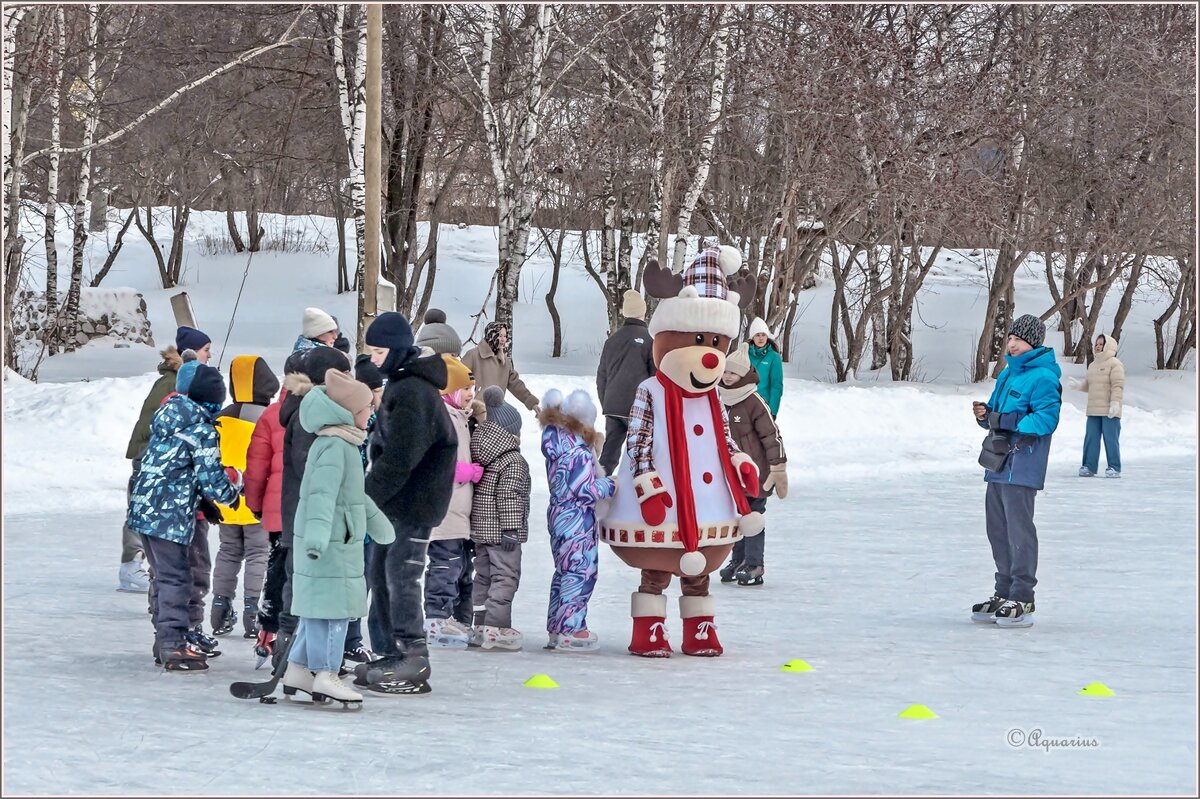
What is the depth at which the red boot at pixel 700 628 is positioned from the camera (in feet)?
23.3

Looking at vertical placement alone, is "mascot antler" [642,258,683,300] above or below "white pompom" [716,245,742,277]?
below

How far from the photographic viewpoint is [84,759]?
15.8ft

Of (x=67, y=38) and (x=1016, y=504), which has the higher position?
(x=67, y=38)

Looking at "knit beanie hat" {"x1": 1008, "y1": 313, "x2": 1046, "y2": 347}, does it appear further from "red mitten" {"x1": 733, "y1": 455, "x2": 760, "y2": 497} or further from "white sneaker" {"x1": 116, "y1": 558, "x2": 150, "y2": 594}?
"white sneaker" {"x1": 116, "y1": 558, "x2": 150, "y2": 594}

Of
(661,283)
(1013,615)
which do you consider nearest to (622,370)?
(661,283)

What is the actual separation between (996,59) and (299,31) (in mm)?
10723

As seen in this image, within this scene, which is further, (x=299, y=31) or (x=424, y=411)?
(x=299, y=31)

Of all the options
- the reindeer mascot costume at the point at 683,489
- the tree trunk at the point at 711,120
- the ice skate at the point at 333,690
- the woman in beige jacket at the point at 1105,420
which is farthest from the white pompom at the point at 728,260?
the tree trunk at the point at 711,120

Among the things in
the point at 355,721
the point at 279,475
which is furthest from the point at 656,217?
the point at 355,721

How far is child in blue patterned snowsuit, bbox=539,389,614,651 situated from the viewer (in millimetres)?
7156

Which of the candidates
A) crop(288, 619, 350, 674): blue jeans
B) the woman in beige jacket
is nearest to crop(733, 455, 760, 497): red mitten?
crop(288, 619, 350, 674): blue jeans

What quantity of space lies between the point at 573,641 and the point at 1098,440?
34.5ft

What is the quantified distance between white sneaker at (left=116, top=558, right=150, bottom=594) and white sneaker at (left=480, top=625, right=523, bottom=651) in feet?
8.16

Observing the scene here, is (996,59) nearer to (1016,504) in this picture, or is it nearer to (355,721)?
(1016,504)
